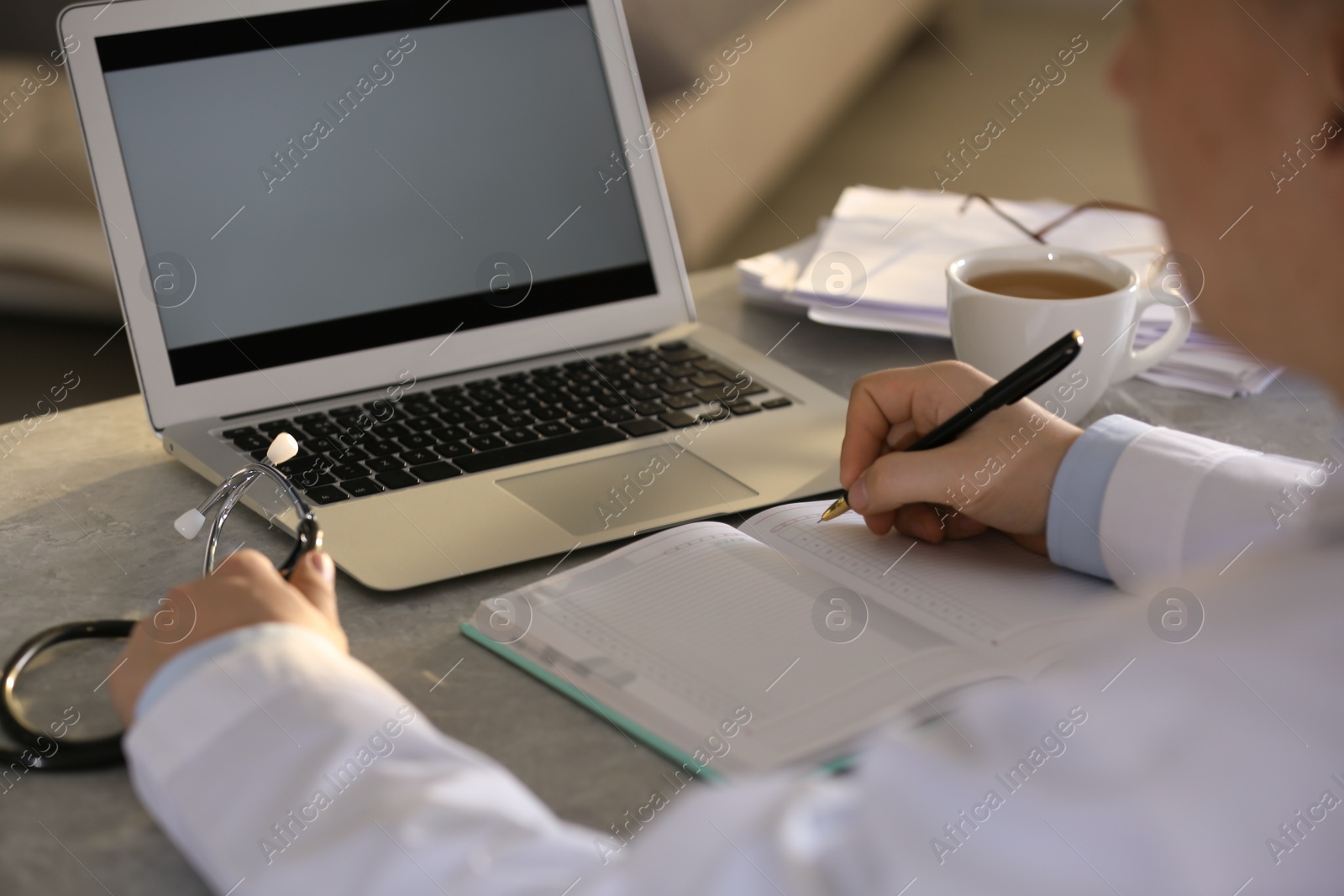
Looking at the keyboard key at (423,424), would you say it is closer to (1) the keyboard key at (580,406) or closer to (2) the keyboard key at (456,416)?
(2) the keyboard key at (456,416)

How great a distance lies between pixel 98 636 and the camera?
764 mm

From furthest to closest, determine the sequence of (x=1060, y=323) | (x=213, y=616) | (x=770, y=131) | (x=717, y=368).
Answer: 1. (x=770, y=131)
2. (x=717, y=368)
3. (x=1060, y=323)
4. (x=213, y=616)

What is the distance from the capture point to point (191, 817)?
1.79 ft

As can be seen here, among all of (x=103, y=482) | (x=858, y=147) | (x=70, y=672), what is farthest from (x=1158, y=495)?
(x=858, y=147)

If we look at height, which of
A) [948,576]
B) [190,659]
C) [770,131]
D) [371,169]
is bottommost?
[770,131]

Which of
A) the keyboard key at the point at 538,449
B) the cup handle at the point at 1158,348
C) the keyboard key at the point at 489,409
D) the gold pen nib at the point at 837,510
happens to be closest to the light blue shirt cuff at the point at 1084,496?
the gold pen nib at the point at 837,510

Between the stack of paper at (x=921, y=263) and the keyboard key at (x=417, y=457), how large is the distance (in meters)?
0.48

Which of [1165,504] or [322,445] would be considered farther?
[322,445]

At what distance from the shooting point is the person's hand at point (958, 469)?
0.86 m

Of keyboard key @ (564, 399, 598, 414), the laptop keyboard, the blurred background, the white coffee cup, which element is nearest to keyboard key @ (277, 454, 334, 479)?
the laptop keyboard

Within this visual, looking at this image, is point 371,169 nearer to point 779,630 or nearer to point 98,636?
point 98,636

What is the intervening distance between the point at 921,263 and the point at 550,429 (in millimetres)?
531

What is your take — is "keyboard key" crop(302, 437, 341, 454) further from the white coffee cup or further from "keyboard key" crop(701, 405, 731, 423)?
the white coffee cup

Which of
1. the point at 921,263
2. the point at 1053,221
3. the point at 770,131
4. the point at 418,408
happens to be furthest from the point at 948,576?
the point at 770,131
